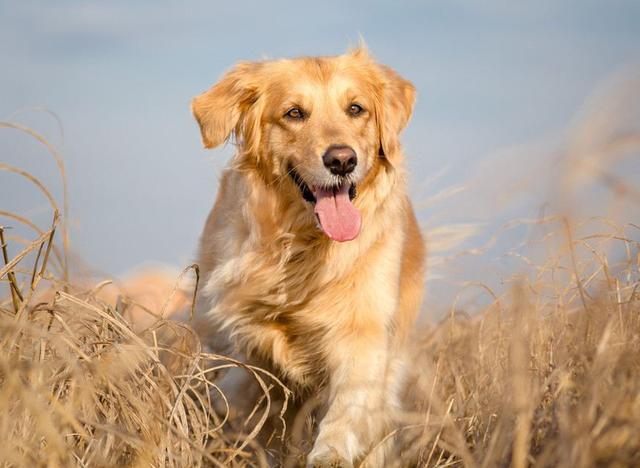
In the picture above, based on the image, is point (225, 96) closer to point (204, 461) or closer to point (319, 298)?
point (319, 298)

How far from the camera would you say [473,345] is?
4.14 m

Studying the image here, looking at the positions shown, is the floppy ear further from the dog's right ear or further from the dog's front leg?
the dog's front leg

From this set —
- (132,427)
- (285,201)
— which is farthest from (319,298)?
(132,427)

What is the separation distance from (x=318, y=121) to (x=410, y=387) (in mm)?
1449

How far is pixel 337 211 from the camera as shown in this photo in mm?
4023

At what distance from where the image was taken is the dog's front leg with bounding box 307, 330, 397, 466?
131 inches

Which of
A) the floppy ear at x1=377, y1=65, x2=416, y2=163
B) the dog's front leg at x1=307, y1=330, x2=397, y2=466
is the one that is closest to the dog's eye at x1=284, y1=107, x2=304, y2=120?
the floppy ear at x1=377, y1=65, x2=416, y2=163

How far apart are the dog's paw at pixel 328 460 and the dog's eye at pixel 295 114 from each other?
1.75 m

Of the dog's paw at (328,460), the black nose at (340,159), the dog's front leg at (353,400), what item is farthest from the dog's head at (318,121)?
the dog's paw at (328,460)

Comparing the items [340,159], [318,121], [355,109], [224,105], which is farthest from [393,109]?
[224,105]

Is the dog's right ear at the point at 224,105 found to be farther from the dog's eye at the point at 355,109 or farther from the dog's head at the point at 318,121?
the dog's eye at the point at 355,109

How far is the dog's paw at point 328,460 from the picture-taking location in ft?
10.8

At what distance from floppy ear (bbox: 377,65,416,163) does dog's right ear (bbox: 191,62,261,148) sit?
0.72 m

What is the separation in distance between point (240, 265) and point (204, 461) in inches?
58.0
